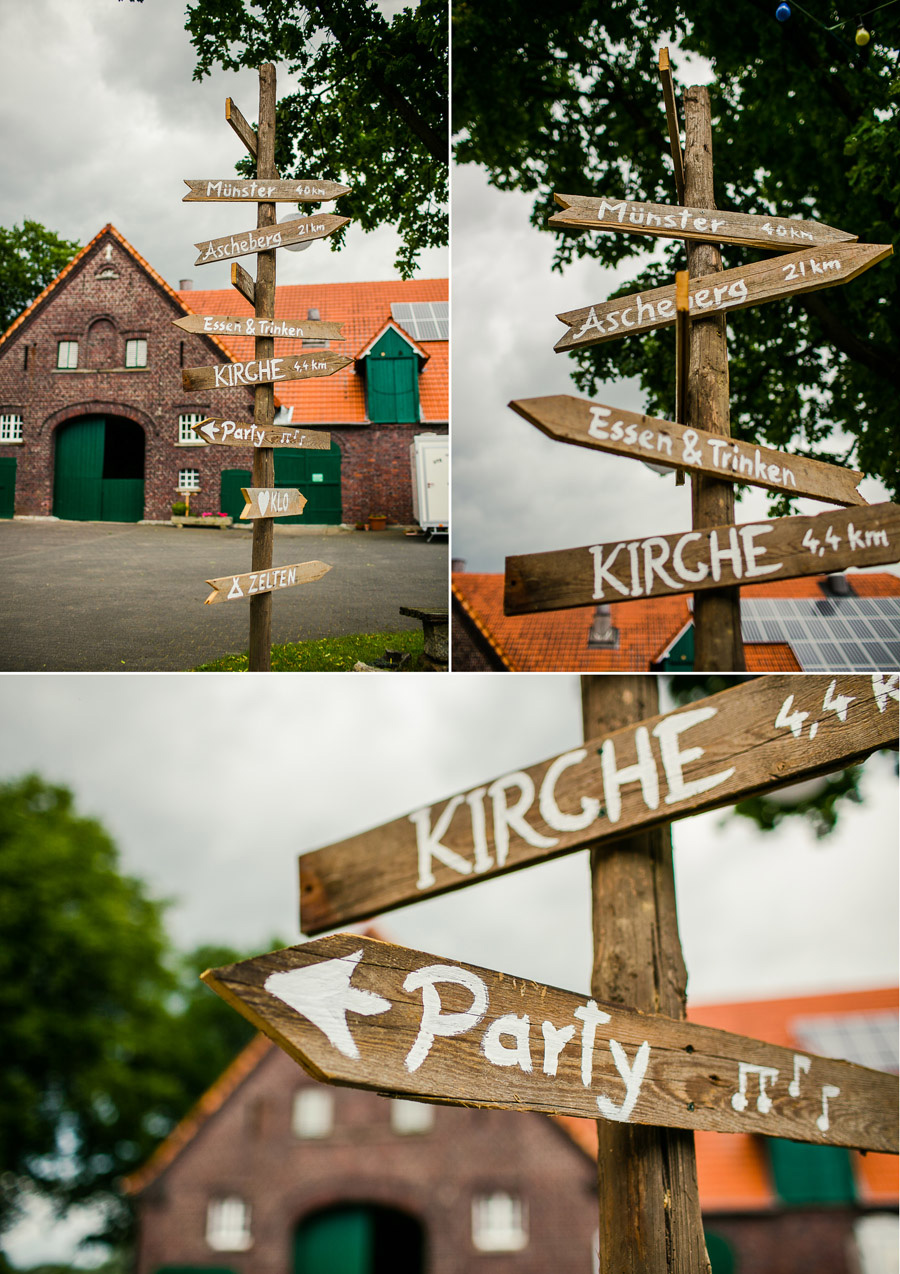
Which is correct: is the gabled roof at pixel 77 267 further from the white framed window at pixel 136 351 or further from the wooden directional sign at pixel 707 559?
the wooden directional sign at pixel 707 559

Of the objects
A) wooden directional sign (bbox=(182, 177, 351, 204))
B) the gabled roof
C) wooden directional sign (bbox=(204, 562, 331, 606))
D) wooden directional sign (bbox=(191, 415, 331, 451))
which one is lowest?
wooden directional sign (bbox=(204, 562, 331, 606))

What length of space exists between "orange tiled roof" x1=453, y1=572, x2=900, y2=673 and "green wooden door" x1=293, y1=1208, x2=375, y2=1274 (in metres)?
11.8

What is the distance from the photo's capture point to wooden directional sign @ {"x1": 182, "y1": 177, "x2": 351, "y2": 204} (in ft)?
12.2

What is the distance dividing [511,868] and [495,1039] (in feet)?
1.30

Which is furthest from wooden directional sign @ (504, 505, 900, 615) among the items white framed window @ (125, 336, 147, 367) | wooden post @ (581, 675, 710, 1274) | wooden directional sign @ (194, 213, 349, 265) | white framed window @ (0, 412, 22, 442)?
white framed window @ (0, 412, 22, 442)

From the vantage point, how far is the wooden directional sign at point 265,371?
147 inches

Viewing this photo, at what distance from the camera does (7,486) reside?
12.6 feet

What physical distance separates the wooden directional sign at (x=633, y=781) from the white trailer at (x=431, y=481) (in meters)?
1.96

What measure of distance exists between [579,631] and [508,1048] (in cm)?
228

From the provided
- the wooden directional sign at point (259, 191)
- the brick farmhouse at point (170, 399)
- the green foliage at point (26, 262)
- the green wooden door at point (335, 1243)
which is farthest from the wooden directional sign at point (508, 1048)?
the green wooden door at point (335, 1243)

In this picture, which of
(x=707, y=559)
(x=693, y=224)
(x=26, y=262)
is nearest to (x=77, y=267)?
(x=26, y=262)

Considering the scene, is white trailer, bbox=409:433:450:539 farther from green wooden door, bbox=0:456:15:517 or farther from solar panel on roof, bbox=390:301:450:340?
green wooden door, bbox=0:456:15:517

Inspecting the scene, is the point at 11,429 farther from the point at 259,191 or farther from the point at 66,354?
the point at 259,191

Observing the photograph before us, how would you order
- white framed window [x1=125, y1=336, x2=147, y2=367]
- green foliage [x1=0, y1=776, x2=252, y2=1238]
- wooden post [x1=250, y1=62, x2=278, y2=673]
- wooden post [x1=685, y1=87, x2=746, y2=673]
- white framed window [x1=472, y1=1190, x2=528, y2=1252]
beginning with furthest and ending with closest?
green foliage [x1=0, y1=776, x2=252, y2=1238] → white framed window [x1=472, y1=1190, x2=528, y2=1252] → white framed window [x1=125, y1=336, x2=147, y2=367] → wooden post [x1=250, y1=62, x2=278, y2=673] → wooden post [x1=685, y1=87, x2=746, y2=673]
